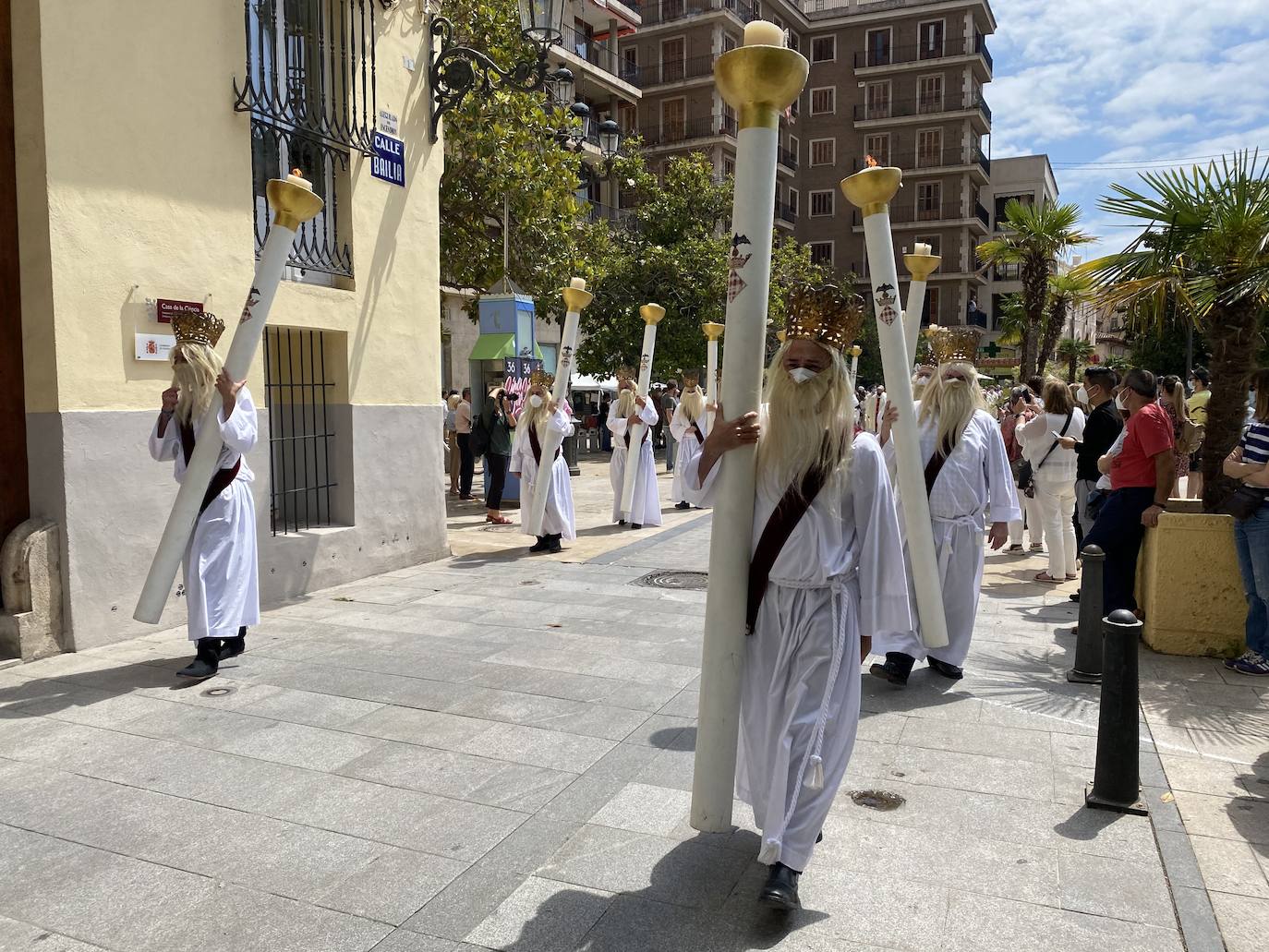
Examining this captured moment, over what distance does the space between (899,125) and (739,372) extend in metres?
54.3

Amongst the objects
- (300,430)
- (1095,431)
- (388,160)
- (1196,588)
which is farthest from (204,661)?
(1095,431)

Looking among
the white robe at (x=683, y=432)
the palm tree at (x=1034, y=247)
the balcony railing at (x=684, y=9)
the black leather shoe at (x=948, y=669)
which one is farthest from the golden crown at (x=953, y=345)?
the balcony railing at (x=684, y=9)

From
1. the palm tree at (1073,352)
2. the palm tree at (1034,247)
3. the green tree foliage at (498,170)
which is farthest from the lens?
the palm tree at (1073,352)

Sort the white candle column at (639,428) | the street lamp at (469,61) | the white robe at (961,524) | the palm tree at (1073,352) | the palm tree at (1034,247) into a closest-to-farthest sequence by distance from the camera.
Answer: the white robe at (961,524), the street lamp at (469,61), the white candle column at (639,428), the palm tree at (1034,247), the palm tree at (1073,352)

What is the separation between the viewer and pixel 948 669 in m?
5.80

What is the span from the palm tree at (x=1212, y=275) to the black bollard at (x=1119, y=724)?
3330mm

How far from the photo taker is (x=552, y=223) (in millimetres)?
16109

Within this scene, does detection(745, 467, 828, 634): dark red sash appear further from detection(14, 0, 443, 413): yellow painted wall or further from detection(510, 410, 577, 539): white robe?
detection(510, 410, 577, 539): white robe

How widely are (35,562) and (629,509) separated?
24.3ft

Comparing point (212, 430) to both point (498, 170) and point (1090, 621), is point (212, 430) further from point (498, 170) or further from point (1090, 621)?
point (498, 170)

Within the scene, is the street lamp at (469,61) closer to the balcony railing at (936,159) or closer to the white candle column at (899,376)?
the white candle column at (899,376)

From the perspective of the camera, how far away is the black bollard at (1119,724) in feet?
12.8

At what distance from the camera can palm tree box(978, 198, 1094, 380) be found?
74.6 ft

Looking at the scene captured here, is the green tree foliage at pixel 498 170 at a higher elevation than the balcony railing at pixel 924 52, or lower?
lower
